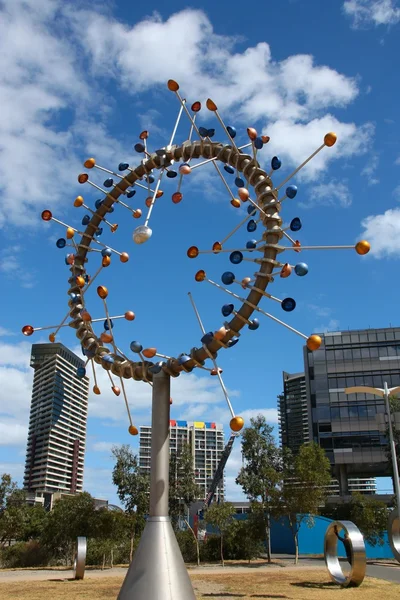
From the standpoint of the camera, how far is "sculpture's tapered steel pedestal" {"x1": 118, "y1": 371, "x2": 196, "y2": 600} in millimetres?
8445

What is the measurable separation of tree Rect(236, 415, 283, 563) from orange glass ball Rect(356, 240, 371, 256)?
24.9 meters

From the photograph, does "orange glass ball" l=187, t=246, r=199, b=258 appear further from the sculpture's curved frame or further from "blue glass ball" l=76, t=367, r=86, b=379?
"blue glass ball" l=76, t=367, r=86, b=379

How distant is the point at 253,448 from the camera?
→ 33625mm

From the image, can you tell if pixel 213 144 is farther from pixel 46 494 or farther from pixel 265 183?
pixel 46 494

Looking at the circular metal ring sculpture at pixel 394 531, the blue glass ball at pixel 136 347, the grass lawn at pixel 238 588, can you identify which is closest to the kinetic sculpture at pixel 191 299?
the blue glass ball at pixel 136 347

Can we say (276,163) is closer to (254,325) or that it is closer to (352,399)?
(254,325)

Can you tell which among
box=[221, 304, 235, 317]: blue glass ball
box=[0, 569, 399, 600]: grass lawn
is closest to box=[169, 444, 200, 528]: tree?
box=[0, 569, 399, 600]: grass lawn

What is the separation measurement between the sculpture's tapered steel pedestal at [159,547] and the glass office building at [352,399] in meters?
56.5

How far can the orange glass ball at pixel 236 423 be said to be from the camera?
831 cm

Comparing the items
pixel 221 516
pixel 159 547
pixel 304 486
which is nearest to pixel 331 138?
pixel 159 547

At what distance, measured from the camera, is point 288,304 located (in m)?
8.98

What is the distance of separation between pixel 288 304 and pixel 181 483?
32.2 meters

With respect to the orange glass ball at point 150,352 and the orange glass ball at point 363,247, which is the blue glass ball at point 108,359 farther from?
the orange glass ball at point 363,247

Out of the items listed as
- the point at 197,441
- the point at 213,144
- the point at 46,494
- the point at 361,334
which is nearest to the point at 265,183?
the point at 213,144
